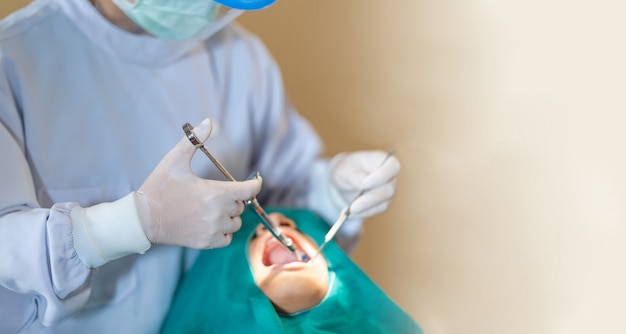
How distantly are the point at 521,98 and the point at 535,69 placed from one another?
5 cm

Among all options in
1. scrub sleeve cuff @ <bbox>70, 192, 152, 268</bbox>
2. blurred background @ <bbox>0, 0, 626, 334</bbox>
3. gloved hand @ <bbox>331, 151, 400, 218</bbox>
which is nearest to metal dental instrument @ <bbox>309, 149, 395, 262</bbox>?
gloved hand @ <bbox>331, 151, 400, 218</bbox>

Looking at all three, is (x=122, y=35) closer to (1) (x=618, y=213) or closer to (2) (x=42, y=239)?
(2) (x=42, y=239)

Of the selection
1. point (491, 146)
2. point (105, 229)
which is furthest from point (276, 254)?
point (491, 146)

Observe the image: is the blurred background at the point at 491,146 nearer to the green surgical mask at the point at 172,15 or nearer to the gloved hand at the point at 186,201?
the green surgical mask at the point at 172,15

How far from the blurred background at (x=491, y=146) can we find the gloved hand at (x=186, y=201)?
0.42m

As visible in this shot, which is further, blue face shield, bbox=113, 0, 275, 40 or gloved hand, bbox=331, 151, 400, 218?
gloved hand, bbox=331, 151, 400, 218

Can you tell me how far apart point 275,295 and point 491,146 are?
19.8 inches

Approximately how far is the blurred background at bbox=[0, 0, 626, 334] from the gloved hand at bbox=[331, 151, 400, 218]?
15cm

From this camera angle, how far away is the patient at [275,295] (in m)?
0.82

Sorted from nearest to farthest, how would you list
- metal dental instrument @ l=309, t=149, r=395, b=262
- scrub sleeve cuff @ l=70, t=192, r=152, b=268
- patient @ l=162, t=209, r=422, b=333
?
scrub sleeve cuff @ l=70, t=192, r=152, b=268 → patient @ l=162, t=209, r=422, b=333 → metal dental instrument @ l=309, t=149, r=395, b=262

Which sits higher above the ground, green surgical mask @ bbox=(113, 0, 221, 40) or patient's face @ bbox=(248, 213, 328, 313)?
green surgical mask @ bbox=(113, 0, 221, 40)

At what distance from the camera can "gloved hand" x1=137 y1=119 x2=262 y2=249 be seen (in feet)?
2.38

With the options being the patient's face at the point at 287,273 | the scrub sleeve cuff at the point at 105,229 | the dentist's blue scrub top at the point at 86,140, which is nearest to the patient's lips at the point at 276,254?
the patient's face at the point at 287,273

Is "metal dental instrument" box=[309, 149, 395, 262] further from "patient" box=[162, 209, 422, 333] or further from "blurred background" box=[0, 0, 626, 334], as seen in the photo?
"blurred background" box=[0, 0, 626, 334]
